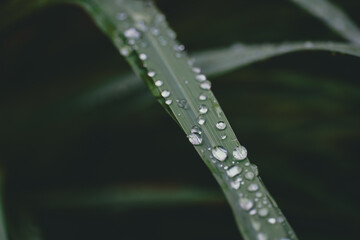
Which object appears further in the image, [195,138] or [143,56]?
[143,56]

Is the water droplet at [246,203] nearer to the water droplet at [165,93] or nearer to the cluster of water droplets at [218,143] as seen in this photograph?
the cluster of water droplets at [218,143]

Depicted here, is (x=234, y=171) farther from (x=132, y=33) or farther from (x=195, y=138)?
(x=132, y=33)

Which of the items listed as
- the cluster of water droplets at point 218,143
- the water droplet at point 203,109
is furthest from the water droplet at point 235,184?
the water droplet at point 203,109

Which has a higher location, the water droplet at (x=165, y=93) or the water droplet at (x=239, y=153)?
the water droplet at (x=165, y=93)

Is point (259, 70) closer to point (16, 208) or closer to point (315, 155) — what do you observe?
point (315, 155)

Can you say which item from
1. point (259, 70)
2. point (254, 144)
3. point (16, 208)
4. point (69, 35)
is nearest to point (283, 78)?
point (259, 70)

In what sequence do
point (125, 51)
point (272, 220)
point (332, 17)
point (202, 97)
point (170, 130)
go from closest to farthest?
1. point (272, 220)
2. point (202, 97)
3. point (125, 51)
4. point (332, 17)
5. point (170, 130)

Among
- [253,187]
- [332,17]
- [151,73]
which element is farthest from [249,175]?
[332,17]

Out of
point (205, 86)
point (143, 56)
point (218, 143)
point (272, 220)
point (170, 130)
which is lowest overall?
point (272, 220)
